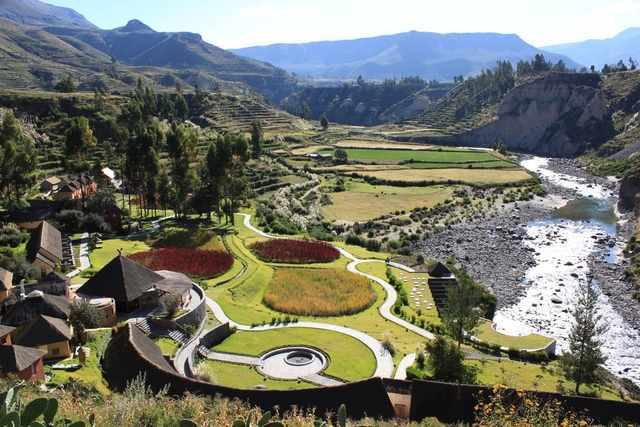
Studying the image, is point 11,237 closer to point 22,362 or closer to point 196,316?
point 196,316

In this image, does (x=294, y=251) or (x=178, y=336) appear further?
(x=294, y=251)

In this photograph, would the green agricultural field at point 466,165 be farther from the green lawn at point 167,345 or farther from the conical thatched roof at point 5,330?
the conical thatched roof at point 5,330

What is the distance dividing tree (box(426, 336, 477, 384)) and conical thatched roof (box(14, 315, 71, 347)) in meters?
20.9

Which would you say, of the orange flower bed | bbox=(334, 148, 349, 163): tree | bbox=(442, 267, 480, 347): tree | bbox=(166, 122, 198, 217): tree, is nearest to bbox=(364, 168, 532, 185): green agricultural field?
bbox=(334, 148, 349, 163): tree

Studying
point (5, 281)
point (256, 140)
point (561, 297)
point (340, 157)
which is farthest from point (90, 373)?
point (340, 157)

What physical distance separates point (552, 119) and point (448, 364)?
154 metres

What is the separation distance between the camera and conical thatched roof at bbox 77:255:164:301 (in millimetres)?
34250

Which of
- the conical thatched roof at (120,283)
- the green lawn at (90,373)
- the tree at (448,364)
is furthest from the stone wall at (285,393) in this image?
the conical thatched roof at (120,283)

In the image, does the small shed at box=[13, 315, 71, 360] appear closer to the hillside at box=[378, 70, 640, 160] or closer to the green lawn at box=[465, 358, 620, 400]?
the green lawn at box=[465, 358, 620, 400]

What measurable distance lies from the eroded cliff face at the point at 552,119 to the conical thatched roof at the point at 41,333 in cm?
14652

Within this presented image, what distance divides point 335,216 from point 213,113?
2832 inches

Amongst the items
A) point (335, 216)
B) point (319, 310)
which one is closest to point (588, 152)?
point (335, 216)

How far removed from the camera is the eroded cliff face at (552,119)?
144250 mm

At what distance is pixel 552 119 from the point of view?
160 m
